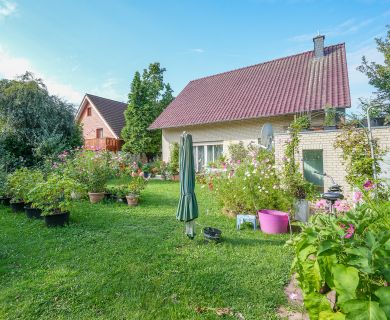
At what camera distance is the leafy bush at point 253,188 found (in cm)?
533

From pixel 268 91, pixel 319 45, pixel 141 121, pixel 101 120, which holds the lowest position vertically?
pixel 141 121

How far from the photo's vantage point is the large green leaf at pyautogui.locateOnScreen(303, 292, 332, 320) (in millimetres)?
1570

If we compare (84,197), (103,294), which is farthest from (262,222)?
(84,197)

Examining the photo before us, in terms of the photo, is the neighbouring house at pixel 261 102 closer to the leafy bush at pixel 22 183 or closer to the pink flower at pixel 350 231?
the pink flower at pixel 350 231

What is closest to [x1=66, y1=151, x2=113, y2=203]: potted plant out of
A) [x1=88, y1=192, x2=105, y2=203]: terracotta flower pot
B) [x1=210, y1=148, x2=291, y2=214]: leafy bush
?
[x1=88, y1=192, x2=105, y2=203]: terracotta flower pot

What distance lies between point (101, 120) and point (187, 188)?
20.0 meters

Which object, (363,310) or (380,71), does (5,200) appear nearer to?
(363,310)

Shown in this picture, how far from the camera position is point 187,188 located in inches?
169

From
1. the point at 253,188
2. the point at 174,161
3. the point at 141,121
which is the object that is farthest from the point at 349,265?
the point at 141,121

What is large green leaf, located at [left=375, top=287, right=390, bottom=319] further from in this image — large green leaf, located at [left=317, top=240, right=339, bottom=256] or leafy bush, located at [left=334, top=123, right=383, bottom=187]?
leafy bush, located at [left=334, top=123, right=383, bottom=187]

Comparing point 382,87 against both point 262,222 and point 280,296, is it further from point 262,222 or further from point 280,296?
point 280,296

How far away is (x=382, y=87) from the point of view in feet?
61.3

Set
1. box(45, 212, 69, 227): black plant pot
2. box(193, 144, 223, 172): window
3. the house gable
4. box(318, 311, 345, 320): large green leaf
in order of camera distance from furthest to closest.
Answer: the house gable → box(193, 144, 223, 172): window → box(45, 212, 69, 227): black plant pot → box(318, 311, 345, 320): large green leaf

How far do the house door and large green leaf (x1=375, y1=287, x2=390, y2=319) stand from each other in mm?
5881
